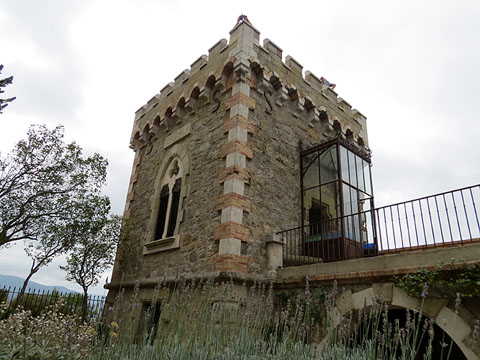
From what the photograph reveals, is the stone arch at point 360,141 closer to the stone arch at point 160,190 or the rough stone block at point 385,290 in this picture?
the stone arch at point 160,190

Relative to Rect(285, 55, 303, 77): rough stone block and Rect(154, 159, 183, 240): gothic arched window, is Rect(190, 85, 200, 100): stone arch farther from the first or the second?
Rect(285, 55, 303, 77): rough stone block

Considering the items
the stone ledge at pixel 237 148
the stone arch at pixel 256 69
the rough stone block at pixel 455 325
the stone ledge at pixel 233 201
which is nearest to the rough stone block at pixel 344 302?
the rough stone block at pixel 455 325

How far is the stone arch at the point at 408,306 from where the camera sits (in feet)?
14.0

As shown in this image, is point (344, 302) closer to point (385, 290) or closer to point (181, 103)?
point (385, 290)

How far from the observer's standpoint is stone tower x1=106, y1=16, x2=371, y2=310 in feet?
23.7

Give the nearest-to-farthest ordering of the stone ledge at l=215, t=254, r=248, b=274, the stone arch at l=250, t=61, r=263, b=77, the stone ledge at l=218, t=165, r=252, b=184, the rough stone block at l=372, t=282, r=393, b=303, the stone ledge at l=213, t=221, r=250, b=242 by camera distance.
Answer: the rough stone block at l=372, t=282, r=393, b=303 → the stone ledge at l=215, t=254, r=248, b=274 → the stone ledge at l=213, t=221, r=250, b=242 → the stone ledge at l=218, t=165, r=252, b=184 → the stone arch at l=250, t=61, r=263, b=77

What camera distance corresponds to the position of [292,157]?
9008mm

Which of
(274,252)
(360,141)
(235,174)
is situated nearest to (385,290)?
(274,252)

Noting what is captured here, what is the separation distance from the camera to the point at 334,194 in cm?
858

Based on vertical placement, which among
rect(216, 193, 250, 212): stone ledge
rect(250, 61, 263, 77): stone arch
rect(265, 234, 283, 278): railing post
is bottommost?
rect(265, 234, 283, 278): railing post

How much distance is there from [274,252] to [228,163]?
2.25m

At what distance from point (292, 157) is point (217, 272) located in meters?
4.00

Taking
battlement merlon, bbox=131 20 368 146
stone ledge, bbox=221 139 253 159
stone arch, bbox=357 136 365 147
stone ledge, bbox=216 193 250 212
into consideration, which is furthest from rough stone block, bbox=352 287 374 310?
stone arch, bbox=357 136 365 147

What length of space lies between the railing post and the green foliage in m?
2.72
